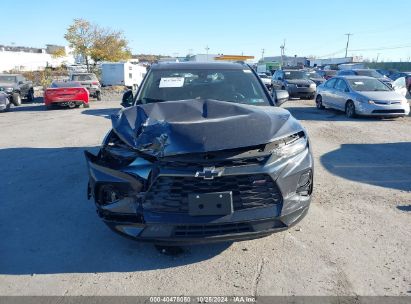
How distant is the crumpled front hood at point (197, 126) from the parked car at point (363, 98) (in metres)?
9.32

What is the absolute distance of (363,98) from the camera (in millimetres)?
12305

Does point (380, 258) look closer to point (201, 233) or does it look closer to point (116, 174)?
point (201, 233)

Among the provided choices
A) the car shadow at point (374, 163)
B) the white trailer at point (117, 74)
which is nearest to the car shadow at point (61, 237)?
the car shadow at point (374, 163)

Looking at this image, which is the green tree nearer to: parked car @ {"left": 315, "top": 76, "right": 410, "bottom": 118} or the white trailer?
the white trailer

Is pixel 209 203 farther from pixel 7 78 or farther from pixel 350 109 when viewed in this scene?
pixel 7 78

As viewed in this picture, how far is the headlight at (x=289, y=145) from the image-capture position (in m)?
3.19

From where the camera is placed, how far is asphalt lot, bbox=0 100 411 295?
3.03 metres

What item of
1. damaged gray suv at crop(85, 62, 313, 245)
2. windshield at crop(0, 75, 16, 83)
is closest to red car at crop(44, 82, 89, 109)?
windshield at crop(0, 75, 16, 83)

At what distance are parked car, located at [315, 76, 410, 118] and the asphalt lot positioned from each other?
260 inches

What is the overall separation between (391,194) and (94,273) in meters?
4.00

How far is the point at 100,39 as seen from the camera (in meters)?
43.2

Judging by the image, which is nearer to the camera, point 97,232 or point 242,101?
point 97,232

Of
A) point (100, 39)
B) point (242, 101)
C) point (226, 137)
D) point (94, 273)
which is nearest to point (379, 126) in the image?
point (242, 101)

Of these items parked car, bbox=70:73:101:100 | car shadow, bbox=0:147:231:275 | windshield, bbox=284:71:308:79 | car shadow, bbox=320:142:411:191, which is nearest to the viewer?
car shadow, bbox=0:147:231:275
